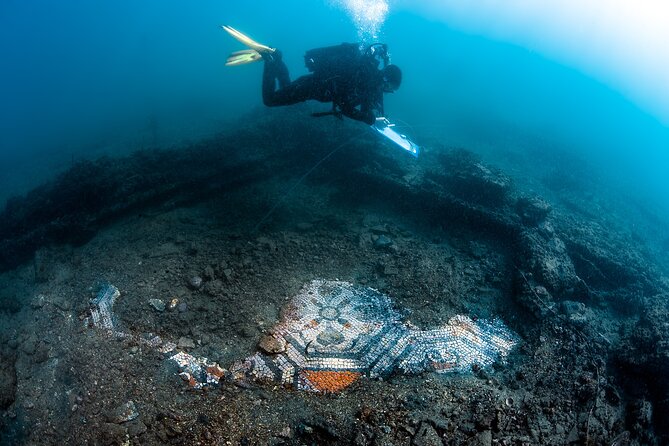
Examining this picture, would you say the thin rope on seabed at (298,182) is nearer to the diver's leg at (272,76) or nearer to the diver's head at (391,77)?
the diver's leg at (272,76)

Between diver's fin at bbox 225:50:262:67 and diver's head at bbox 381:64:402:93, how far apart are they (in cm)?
305

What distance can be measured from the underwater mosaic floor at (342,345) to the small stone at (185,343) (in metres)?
0.11

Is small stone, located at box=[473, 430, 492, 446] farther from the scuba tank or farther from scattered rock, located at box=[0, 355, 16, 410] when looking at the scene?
the scuba tank

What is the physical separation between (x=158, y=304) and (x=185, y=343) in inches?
34.4

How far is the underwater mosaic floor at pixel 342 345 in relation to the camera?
4238 millimetres

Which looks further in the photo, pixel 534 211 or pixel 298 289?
pixel 534 211

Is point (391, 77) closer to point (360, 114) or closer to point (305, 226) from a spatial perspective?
point (360, 114)

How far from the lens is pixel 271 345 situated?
178 inches

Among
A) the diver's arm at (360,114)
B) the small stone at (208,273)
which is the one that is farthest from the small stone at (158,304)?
the diver's arm at (360,114)

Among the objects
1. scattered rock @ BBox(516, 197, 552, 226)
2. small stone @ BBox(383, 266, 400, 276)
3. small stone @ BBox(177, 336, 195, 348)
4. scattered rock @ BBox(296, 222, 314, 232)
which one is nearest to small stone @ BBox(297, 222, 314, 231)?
scattered rock @ BBox(296, 222, 314, 232)

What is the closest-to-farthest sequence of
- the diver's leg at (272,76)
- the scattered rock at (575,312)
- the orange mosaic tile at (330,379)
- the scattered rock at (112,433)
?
the scattered rock at (112,433), the orange mosaic tile at (330,379), the scattered rock at (575,312), the diver's leg at (272,76)

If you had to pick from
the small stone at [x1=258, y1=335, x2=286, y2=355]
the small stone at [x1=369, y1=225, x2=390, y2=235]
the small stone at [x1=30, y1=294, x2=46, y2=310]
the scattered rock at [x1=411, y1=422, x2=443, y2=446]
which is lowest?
the small stone at [x1=30, y1=294, x2=46, y2=310]

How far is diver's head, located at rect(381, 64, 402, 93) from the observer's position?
20.3ft

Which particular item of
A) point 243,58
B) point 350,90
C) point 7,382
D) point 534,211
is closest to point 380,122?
point 350,90
